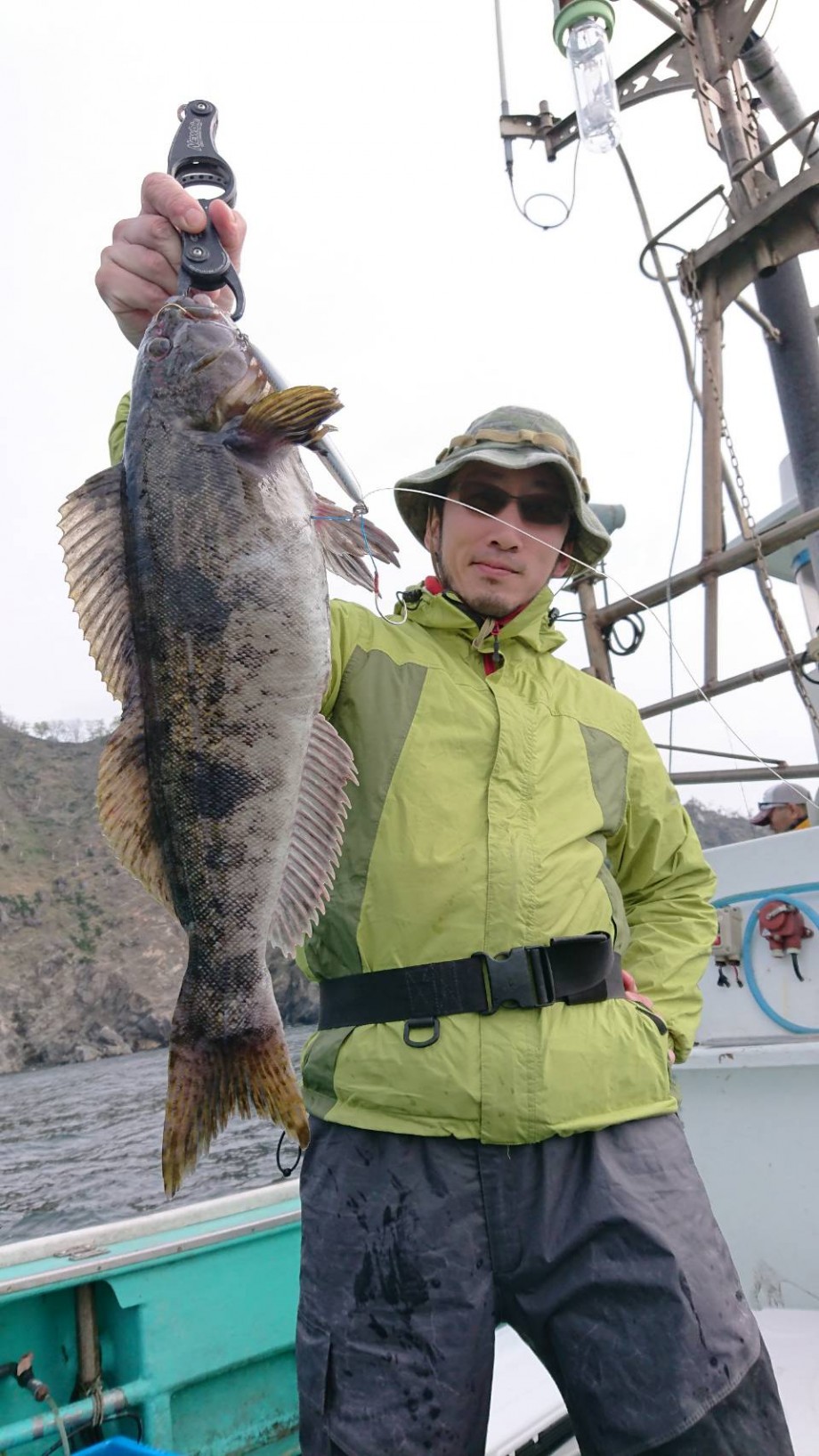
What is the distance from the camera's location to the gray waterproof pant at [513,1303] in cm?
190

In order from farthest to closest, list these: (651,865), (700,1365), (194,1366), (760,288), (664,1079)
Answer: (760,288) < (194,1366) < (651,865) < (664,1079) < (700,1365)

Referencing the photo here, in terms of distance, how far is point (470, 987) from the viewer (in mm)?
2094

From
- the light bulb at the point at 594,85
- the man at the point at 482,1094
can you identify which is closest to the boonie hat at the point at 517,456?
the man at the point at 482,1094

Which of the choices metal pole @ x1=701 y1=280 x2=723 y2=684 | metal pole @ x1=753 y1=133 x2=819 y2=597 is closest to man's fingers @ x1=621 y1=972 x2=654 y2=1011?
metal pole @ x1=701 y1=280 x2=723 y2=684

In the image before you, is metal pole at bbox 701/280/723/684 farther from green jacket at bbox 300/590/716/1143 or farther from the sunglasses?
green jacket at bbox 300/590/716/1143

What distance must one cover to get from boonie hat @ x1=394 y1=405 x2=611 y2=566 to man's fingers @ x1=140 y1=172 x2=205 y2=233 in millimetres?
927

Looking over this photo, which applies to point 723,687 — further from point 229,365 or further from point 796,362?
point 229,365

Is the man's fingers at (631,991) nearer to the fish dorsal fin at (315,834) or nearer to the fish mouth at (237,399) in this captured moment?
the fish dorsal fin at (315,834)

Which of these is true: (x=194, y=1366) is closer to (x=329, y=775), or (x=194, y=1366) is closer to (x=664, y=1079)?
(x=664, y=1079)

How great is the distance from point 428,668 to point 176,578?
713 millimetres

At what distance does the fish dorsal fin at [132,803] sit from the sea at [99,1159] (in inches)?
130

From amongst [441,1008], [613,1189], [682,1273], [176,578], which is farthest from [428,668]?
[682,1273]

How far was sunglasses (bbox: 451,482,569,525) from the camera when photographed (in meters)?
2.78

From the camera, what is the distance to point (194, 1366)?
12.3 ft
